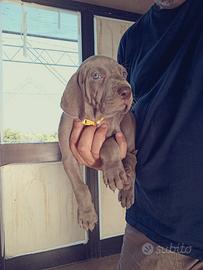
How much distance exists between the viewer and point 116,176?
0.88m

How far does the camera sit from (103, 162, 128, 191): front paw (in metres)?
0.88

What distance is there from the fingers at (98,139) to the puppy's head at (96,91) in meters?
0.04

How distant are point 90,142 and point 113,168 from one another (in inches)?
4.3

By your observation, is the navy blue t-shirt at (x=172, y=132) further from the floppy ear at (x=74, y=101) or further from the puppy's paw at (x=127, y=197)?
the floppy ear at (x=74, y=101)

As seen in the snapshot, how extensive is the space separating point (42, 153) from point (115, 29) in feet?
4.02

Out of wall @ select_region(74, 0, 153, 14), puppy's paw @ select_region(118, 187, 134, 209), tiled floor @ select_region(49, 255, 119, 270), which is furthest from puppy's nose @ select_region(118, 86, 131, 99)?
wall @ select_region(74, 0, 153, 14)

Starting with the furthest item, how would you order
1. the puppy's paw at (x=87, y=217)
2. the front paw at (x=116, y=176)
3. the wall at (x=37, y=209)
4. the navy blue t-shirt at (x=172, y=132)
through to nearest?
the wall at (x=37, y=209)
the puppy's paw at (x=87, y=217)
the front paw at (x=116, y=176)
the navy blue t-shirt at (x=172, y=132)

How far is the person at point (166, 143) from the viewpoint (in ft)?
2.53

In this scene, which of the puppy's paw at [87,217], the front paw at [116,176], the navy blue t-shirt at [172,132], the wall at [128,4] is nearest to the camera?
the navy blue t-shirt at [172,132]

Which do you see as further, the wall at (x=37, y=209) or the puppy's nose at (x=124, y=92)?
the wall at (x=37, y=209)

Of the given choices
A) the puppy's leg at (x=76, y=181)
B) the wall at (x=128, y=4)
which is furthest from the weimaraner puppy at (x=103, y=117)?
the wall at (x=128, y=4)

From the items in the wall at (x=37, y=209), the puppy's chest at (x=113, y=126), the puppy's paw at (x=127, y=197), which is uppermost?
the puppy's chest at (x=113, y=126)

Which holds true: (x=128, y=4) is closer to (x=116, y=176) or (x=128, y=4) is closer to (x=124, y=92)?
(x=124, y=92)

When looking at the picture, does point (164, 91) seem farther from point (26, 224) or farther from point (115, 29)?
point (115, 29)
